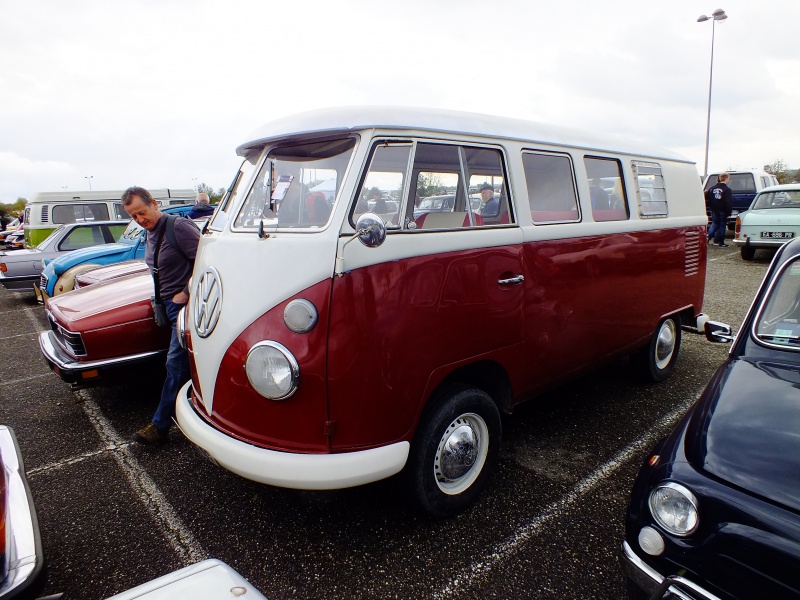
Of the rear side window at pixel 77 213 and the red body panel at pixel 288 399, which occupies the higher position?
the rear side window at pixel 77 213

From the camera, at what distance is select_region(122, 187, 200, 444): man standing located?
11.7 feet

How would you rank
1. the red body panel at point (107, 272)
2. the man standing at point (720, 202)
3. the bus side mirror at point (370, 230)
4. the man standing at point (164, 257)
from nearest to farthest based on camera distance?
the bus side mirror at point (370, 230)
the man standing at point (164, 257)
the red body panel at point (107, 272)
the man standing at point (720, 202)

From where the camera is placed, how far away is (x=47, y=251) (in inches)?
370

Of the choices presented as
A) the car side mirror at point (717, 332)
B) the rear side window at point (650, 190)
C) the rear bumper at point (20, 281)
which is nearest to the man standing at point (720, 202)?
the rear side window at point (650, 190)

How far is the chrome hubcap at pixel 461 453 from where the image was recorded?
8.68 feet

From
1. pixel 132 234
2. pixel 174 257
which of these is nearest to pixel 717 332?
pixel 174 257

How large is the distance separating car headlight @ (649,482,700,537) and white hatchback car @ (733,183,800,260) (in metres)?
11.1

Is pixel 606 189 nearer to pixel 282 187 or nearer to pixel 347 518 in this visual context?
pixel 282 187

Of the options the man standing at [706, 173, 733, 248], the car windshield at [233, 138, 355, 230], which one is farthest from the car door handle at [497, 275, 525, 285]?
the man standing at [706, 173, 733, 248]

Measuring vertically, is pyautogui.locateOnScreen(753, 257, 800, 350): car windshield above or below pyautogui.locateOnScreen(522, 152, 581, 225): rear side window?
below

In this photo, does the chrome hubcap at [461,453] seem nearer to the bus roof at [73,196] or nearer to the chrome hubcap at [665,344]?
the chrome hubcap at [665,344]

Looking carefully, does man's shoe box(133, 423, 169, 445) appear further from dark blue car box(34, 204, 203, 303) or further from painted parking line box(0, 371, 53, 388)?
dark blue car box(34, 204, 203, 303)

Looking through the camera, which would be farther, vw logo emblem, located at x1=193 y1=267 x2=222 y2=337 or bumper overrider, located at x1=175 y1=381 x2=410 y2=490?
vw logo emblem, located at x1=193 y1=267 x2=222 y2=337

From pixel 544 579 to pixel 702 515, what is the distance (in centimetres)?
95
